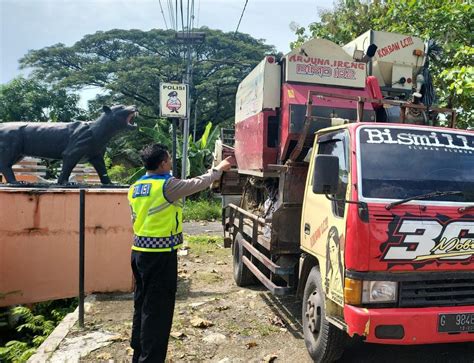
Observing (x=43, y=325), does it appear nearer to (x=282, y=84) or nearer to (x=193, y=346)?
(x=193, y=346)

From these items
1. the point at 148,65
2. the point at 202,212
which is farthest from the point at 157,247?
the point at 148,65

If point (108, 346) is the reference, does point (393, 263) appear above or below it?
above

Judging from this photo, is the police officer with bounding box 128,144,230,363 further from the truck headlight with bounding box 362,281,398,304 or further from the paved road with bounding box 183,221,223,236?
the paved road with bounding box 183,221,223,236

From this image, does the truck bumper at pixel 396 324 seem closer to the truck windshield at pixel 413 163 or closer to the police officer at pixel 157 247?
the truck windshield at pixel 413 163

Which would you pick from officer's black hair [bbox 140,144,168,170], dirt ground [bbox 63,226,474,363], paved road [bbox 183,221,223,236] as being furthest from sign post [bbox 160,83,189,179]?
officer's black hair [bbox 140,144,168,170]

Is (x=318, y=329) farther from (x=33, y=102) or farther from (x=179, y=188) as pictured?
(x=33, y=102)

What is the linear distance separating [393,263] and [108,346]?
2.92 m

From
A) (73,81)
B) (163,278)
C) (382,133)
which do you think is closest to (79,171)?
(163,278)

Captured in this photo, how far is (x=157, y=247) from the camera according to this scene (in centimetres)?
352

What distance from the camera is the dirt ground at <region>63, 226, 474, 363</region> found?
4.07m

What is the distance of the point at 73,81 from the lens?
2916 centimetres

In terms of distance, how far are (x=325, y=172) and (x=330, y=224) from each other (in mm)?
502

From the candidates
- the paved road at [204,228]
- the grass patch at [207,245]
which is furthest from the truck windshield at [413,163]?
the paved road at [204,228]

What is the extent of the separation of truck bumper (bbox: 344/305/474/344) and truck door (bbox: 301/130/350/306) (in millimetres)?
228
